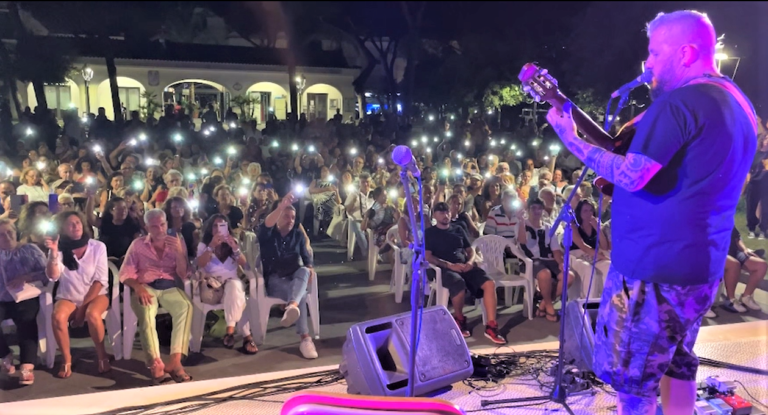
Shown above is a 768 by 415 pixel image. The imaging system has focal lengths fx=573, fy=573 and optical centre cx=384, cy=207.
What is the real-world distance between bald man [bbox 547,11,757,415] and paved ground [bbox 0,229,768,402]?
2.24m

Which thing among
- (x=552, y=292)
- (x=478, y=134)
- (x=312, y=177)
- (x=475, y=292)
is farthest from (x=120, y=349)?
(x=478, y=134)

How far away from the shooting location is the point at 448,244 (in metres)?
4.22

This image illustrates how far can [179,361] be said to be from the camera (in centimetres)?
328

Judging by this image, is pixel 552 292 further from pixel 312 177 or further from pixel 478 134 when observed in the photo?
pixel 478 134

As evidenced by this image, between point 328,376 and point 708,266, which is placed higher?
point 708,266

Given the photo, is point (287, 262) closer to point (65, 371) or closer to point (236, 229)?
point (236, 229)

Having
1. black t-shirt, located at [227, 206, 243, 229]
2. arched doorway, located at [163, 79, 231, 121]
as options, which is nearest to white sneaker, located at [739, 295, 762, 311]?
black t-shirt, located at [227, 206, 243, 229]

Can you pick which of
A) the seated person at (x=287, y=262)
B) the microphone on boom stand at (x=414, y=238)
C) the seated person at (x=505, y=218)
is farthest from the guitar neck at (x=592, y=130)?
the seated person at (x=505, y=218)

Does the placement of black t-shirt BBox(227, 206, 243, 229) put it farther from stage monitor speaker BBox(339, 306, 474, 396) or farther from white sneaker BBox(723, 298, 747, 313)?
white sneaker BBox(723, 298, 747, 313)

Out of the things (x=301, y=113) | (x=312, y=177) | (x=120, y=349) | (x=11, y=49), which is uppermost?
(x=11, y=49)

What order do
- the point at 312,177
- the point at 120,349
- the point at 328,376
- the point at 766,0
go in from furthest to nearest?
the point at 312,177, the point at 766,0, the point at 120,349, the point at 328,376

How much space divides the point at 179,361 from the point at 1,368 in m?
1.00

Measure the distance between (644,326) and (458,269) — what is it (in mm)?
2569

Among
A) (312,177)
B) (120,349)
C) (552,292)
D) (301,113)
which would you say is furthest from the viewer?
(301,113)
